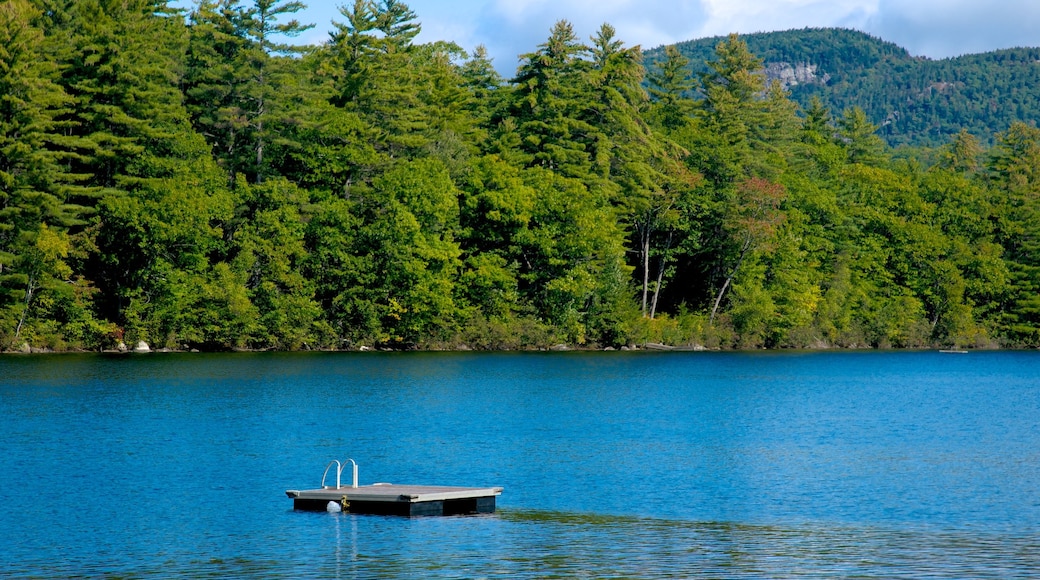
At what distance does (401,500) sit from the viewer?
23.3 m

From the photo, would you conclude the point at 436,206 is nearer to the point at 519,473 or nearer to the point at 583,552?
the point at 519,473

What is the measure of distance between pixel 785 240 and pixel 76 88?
2036 inches

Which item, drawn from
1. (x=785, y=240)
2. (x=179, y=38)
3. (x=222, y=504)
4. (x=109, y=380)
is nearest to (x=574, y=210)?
(x=785, y=240)

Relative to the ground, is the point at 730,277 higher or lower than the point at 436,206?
lower

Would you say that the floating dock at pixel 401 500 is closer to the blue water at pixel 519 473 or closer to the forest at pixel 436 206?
the blue water at pixel 519 473

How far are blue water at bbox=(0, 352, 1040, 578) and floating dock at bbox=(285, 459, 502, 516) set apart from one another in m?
0.37

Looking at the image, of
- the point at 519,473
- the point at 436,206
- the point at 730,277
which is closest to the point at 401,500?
the point at 519,473

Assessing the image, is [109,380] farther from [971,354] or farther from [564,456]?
[971,354]

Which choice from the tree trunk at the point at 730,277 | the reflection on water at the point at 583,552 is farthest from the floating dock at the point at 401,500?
the tree trunk at the point at 730,277

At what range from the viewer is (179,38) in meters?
72.3

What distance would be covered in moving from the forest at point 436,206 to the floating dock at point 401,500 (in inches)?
1758

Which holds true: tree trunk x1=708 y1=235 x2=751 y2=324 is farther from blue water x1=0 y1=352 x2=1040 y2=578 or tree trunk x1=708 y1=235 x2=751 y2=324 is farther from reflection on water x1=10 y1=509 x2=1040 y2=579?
reflection on water x1=10 y1=509 x2=1040 y2=579

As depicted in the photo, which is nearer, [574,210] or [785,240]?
[574,210]

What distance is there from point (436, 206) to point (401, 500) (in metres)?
53.4
